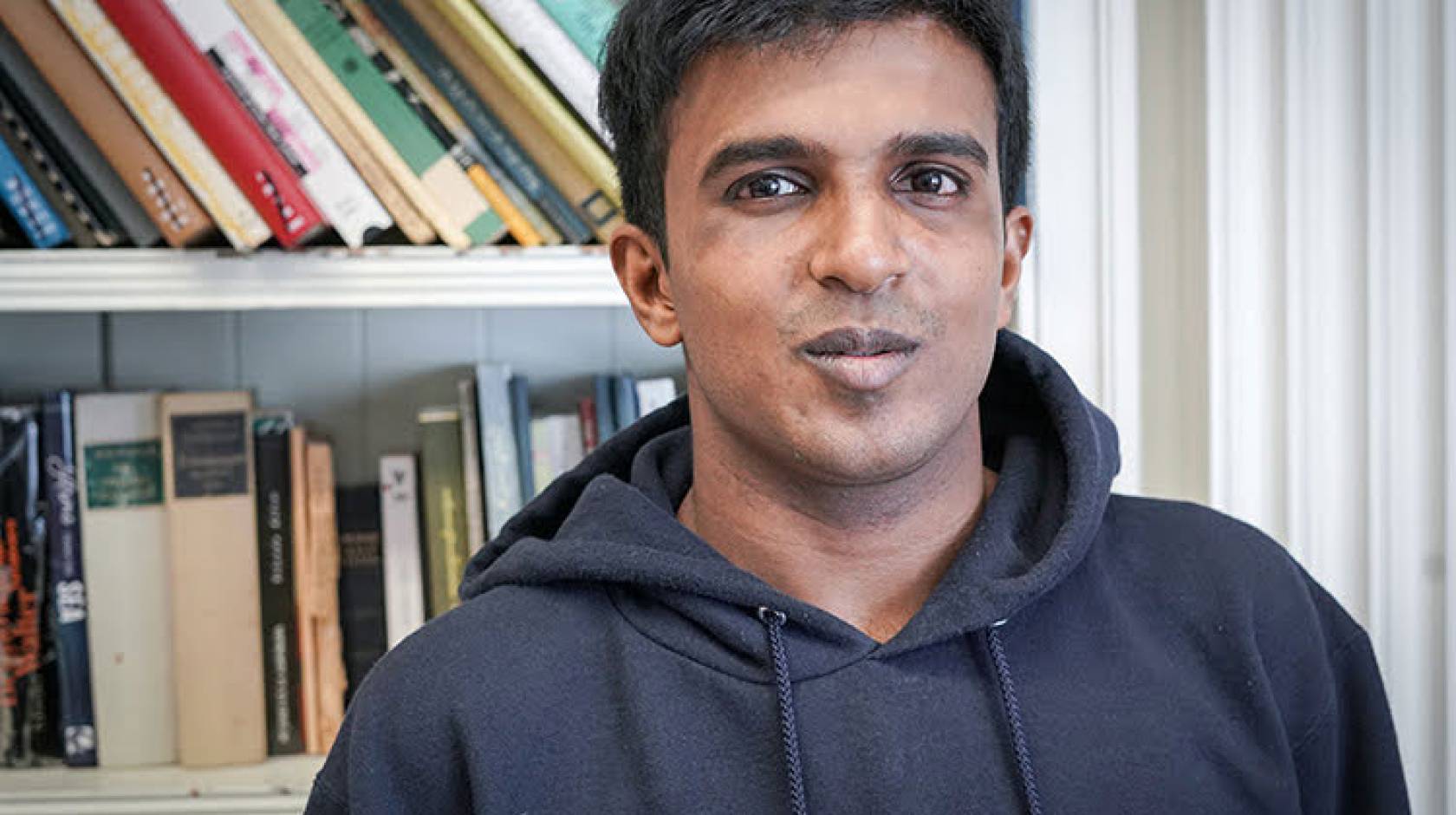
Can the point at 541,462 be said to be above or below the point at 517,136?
below

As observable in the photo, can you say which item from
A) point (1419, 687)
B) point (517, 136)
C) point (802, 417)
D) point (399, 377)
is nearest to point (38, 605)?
point (399, 377)

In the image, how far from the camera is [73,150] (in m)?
1.34

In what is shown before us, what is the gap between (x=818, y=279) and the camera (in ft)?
2.81

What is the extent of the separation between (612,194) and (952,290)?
55cm

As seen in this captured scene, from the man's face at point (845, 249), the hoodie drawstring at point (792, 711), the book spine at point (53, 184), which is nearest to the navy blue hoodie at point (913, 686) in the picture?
the hoodie drawstring at point (792, 711)

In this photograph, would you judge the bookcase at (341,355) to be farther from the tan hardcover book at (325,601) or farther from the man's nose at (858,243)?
the man's nose at (858,243)

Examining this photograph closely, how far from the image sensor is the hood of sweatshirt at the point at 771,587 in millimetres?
875

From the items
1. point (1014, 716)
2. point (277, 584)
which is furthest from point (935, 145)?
point (277, 584)

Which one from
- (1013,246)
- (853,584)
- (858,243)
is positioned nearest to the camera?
(858,243)

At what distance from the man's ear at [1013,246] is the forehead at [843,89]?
123mm

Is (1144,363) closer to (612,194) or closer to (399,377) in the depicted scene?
(612,194)

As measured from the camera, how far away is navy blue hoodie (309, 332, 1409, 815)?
855 millimetres

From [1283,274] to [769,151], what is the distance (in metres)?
0.55

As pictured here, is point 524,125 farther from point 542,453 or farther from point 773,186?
point 773,186
